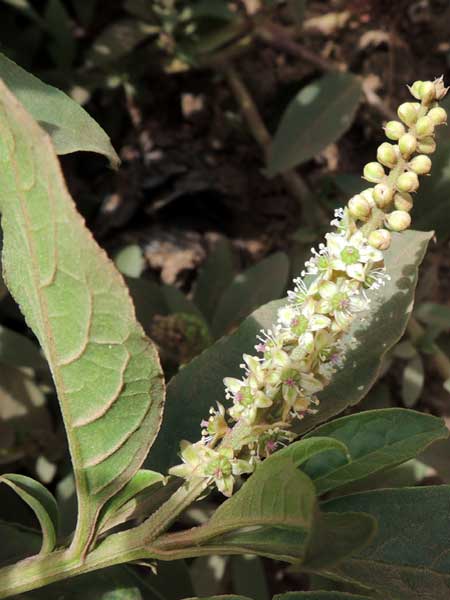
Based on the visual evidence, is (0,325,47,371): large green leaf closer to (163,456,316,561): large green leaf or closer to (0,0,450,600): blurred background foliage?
(0,0,450,600): blurred background foliage

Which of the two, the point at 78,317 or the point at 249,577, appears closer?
the point at 78,317

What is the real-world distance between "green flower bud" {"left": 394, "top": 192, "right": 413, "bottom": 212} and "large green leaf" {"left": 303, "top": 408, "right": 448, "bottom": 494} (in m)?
0.27

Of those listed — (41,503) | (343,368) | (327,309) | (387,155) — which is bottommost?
(343,368)

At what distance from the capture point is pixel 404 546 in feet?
3.71

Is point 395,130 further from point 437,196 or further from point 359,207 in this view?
point 437,196

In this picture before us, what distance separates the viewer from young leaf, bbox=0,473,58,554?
1121 mm

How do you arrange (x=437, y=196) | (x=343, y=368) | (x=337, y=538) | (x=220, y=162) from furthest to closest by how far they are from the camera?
1. (x=220, y=162)
2. (x=437, y=196)
3. (x=343, y=368)
4. (x=337, y=538)

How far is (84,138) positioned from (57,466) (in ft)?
3.93

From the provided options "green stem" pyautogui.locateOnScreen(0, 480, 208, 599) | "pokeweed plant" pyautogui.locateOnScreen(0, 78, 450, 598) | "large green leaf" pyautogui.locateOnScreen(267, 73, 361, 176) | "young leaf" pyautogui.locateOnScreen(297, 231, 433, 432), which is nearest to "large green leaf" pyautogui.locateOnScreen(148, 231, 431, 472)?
"young leaf" pyautogui.locateOnScreen(297, 231, 433, 432)

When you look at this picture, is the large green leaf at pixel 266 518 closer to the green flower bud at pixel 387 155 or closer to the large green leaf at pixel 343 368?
the large green leaf at pixel 343 368

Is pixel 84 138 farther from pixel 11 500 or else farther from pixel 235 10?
pixel 235 10

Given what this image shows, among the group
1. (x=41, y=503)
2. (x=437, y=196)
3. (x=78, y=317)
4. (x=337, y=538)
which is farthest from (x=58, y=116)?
(x=437, y=196)

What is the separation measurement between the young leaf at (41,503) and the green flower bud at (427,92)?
0.76 m

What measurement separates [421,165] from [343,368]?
1.24 feet
